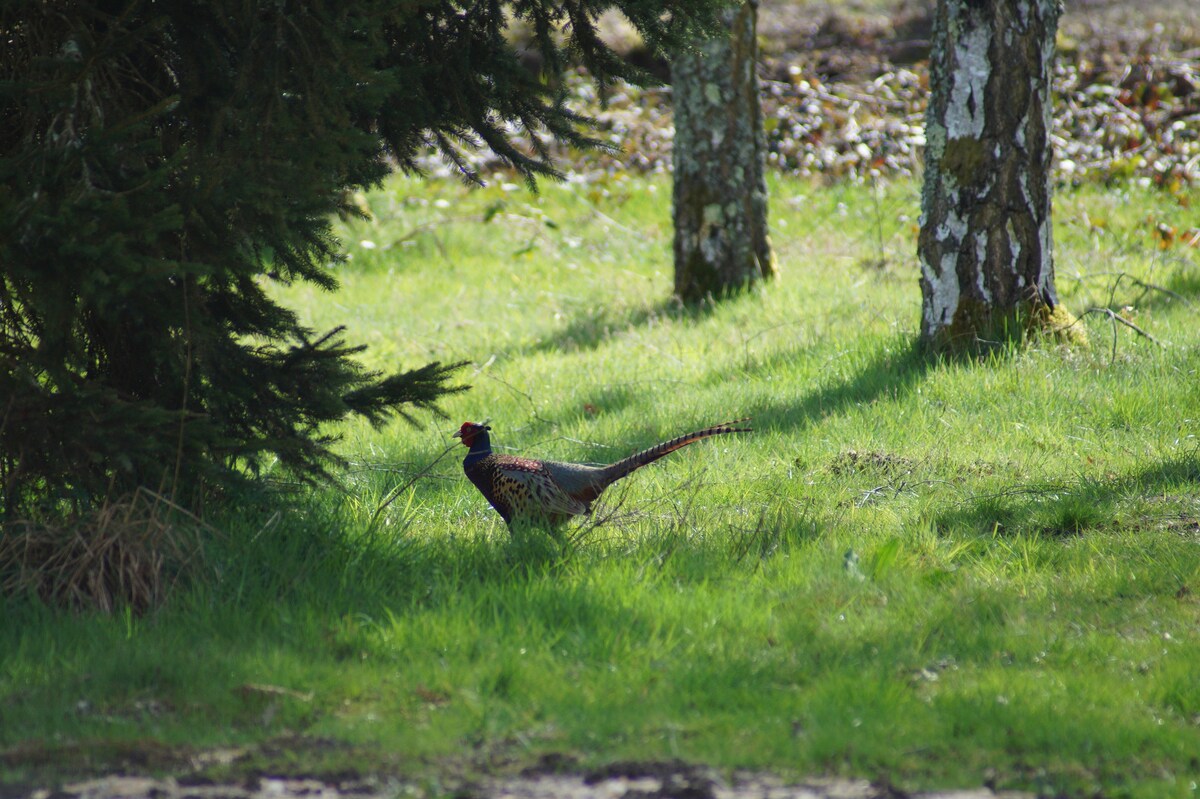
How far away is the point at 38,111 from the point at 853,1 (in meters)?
18.4

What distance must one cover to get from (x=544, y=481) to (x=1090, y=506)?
95.3 inches

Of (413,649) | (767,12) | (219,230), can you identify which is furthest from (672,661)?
(767,12)

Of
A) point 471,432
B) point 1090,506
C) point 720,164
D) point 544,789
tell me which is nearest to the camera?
point 544,789

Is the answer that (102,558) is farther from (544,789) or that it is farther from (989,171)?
(989,171)

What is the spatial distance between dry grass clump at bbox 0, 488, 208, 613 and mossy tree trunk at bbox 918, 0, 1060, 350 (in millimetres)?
4899

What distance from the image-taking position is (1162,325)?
7.56 m

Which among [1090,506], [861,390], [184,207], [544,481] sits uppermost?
[184,207]

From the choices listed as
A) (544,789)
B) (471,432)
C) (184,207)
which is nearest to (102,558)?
(184,207)

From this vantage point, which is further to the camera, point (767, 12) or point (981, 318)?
point (767, 12)

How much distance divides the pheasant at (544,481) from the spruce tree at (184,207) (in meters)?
0.45

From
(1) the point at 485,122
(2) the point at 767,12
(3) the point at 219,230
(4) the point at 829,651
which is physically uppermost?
(2) the point at 767,12

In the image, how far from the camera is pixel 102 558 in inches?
155

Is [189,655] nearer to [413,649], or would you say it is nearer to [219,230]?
[413,649]

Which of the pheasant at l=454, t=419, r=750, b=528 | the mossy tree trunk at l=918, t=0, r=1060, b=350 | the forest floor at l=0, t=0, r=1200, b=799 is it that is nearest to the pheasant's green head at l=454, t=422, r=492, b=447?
the pheasant at l=454, t=419, r=750, b=528
